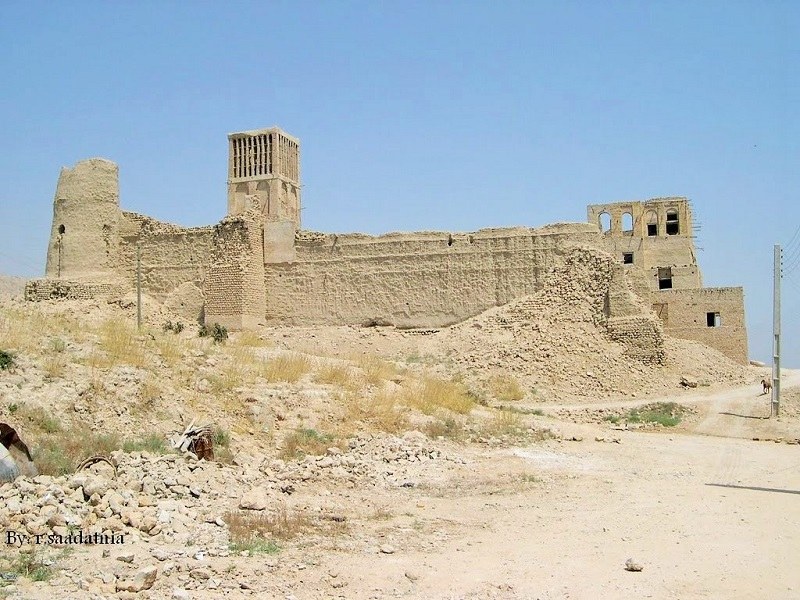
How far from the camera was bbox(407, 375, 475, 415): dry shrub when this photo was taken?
16.3 meters

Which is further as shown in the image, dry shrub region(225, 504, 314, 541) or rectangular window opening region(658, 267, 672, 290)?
rectangular window opening region(658, 267, 672, 290)

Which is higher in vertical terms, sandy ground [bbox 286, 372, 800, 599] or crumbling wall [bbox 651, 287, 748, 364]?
crumbling wall [bbox 651, 287, 748, 364]

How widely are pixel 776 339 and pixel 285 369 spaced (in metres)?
13.1

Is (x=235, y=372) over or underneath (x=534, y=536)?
over

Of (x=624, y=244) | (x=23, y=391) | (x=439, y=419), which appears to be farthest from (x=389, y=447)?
(x=624, y=244)

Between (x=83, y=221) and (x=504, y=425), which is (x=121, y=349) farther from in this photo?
(x=83, y=221)

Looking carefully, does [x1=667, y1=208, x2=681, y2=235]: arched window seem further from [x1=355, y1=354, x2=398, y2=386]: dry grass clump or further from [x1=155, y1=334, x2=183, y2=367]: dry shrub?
[x1=155, y1=334, x2=183, y2=367]: dry shrub

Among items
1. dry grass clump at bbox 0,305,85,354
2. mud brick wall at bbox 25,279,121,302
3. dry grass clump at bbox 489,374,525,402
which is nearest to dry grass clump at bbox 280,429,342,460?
dry grass clump at bbox 0,305,85,354

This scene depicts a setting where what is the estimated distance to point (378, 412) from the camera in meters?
15.0

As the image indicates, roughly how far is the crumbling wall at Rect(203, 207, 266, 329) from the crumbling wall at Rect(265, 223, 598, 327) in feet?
1.68

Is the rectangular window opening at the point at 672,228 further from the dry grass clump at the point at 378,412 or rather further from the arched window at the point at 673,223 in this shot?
the dry grass clump at the point at 378,412

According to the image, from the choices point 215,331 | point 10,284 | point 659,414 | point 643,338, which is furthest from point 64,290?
point 10,284

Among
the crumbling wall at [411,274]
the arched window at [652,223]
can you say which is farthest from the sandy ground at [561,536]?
the arched window at [652,223]

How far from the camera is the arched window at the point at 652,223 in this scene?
33625mm
